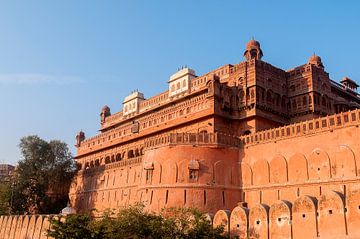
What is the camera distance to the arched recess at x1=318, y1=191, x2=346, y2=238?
16.6 m

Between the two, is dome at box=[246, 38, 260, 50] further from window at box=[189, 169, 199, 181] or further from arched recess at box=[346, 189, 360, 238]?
arched recess at box=[346, 189, 360, 238]

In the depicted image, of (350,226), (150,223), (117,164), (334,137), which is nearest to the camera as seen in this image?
(350,226)

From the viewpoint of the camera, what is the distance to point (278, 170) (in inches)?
1051

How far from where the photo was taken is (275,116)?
3469 centimetres

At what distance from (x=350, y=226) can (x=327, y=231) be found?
0.98 metres

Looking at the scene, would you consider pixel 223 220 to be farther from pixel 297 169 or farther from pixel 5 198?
pixel 5 198

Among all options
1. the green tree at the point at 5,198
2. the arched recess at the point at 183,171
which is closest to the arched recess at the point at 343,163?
the arched recess at the point at 183,171

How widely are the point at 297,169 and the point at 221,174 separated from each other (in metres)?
5.10

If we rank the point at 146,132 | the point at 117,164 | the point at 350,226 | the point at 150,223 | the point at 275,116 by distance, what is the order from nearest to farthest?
the point at 350,226, the point at 150,223, the point at 275,116, the point at 117,164, the point at 146,132

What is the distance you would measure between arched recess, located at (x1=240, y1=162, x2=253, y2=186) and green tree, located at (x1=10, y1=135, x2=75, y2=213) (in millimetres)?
23115

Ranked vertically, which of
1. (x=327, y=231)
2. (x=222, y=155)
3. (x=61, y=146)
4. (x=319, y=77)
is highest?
(x=319, y=77)

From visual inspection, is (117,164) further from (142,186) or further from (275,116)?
(275,116)

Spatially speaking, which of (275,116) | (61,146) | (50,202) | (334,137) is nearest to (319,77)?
(275,116)

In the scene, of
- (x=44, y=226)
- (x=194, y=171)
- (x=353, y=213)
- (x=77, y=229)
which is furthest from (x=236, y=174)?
(x=44, y=226)
